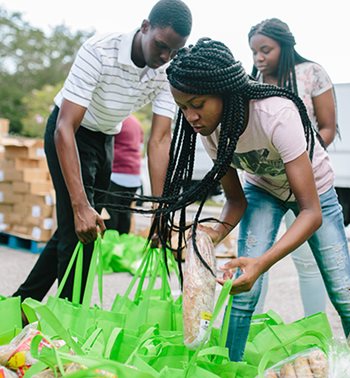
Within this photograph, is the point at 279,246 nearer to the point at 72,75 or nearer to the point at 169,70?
the point at 169,70

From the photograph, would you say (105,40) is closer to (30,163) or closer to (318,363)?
(318,363)

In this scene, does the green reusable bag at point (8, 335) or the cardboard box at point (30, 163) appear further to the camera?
the cardboard box at point (30, 163)

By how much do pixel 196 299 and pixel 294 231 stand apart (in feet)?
1.29

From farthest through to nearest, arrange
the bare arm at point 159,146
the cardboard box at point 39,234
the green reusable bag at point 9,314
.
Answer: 1. the cardboard box at point 39,234
2. the bare arm at point 159,146
3. the green reusable bag at point 9,314

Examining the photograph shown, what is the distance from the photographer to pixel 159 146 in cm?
317

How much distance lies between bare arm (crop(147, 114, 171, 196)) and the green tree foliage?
3435 centimetres

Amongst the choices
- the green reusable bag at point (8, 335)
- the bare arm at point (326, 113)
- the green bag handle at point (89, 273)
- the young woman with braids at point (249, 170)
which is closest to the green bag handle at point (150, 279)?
the green bag handle at point (89, 273)

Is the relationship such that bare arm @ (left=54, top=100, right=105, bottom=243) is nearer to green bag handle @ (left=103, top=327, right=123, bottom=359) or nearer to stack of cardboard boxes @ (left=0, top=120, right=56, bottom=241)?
green bag handle @ (left=103, top=327, right=123, bottom=359)

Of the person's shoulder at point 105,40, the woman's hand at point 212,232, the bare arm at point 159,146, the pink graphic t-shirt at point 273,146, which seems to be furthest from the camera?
the bare arm at point 159,146

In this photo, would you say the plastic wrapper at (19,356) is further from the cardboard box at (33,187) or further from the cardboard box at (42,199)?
the cardboard box at (33,187)

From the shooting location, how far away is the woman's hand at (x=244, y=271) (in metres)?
1.91

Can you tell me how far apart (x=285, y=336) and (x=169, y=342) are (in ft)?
1.62

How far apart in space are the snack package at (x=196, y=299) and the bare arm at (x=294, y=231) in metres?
0.08

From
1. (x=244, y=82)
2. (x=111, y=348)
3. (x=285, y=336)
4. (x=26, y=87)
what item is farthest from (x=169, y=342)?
(x=26, y=87)
